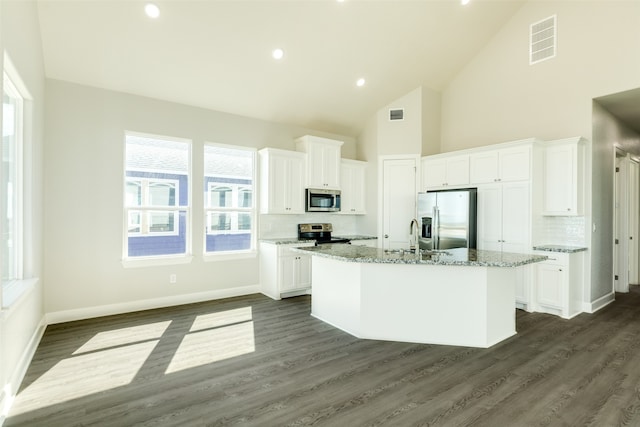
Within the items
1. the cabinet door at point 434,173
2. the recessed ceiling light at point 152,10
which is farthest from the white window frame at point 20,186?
the cabinet door at point 434,173

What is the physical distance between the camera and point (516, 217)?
15.7ft

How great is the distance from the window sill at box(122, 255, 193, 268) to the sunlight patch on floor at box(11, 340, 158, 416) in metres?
1.46

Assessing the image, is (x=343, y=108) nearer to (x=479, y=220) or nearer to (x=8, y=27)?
(x=479, y=220)

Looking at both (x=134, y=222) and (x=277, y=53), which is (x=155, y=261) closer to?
(x=134, y=222)

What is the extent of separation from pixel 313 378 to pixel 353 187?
4.26 metres

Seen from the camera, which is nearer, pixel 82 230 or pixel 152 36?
pixel 152 36

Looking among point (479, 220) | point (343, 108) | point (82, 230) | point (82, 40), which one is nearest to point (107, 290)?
point (82, 230)

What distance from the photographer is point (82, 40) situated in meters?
3.82

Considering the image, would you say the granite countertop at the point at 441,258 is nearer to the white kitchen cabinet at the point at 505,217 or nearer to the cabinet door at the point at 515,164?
the white kitchen cabinet at the point at 505,217

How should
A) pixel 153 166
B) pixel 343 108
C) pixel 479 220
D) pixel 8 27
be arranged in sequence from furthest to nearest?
1. pixel 343 108
2. pixel 479 220
3. pixel 153 166
4. pixel 8 27

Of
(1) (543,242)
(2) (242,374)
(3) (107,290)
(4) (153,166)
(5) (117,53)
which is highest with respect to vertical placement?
(5) (117,53)

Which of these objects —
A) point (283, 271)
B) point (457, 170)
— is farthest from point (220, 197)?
point (457, 170)

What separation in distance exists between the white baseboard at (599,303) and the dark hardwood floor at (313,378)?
53 cm

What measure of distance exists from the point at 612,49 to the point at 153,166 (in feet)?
20.5
